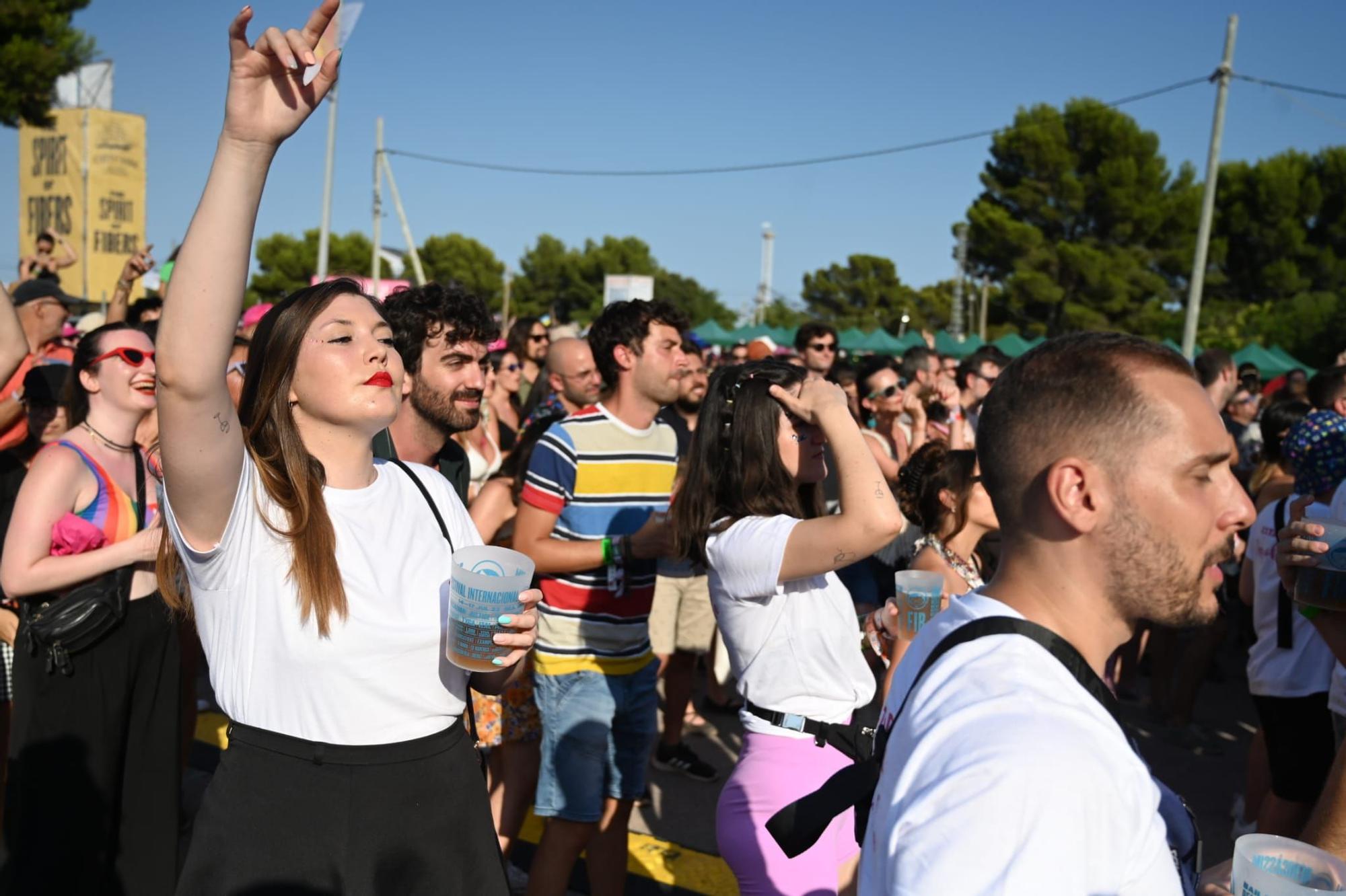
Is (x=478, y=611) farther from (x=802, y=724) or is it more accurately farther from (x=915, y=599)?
(x=915, y=599)

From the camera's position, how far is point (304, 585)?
1.96 metres

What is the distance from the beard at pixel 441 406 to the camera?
3.42m

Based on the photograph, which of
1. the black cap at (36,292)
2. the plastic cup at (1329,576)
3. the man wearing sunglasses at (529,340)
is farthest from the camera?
the man wearing sunglasses at (529,340)

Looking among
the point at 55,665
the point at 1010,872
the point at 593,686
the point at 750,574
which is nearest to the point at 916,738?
the point at 1010,872

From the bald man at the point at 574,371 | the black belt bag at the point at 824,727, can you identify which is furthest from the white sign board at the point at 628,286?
the black belt bag at the point at 824,727

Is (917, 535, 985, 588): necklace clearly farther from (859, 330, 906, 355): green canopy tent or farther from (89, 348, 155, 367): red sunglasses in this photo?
(859, 330, 906, 355): green canopy tent

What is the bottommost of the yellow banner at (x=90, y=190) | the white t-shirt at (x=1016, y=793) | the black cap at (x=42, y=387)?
the white t-shirt at (x=1016, y=793)

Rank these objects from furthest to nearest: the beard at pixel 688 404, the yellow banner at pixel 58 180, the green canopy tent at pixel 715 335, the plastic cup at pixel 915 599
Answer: the green canopy tent at pixel 715 335
the yellow banner at pixel 58 180
the beard at pixel 688 404
the plastic cup at pixel 915 599

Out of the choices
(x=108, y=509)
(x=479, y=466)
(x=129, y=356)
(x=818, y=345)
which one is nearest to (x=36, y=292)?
(x=479, y=466)

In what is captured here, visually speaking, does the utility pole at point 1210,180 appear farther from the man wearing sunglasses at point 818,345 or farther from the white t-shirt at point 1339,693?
the white t-shirt at point 1339,693

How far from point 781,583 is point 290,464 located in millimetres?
1239

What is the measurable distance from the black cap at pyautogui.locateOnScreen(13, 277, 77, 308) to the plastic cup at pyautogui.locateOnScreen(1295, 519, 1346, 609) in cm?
609

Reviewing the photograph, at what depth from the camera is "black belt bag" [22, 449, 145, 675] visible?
3.04 m

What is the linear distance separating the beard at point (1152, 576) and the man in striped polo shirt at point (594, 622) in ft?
6.03
